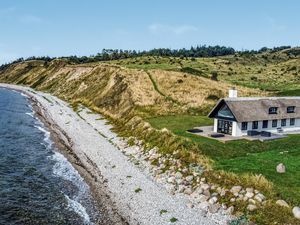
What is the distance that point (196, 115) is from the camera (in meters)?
69.9

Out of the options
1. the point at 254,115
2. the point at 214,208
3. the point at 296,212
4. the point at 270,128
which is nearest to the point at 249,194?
the point at 214,208

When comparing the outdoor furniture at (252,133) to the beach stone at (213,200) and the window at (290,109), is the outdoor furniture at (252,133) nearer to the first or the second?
the window at (290,109)

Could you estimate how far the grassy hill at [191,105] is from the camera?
1326 inches

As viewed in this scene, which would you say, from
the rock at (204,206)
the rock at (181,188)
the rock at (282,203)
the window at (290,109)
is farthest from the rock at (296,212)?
the window at (290,109)

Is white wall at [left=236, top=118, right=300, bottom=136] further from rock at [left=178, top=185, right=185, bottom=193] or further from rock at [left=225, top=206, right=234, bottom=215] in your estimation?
rock at [left=225, top=206, right=234, bottom=215]

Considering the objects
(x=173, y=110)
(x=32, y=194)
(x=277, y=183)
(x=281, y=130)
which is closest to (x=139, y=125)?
(x=173, y=110)

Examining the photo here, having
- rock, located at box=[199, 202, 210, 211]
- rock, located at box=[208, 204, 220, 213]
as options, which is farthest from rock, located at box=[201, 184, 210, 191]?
rock, located at box=[208, 204, 220, 213]

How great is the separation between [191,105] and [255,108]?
883 inches

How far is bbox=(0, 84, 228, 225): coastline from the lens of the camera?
29875 mm

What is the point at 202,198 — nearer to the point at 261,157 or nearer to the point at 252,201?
the point at 252,201

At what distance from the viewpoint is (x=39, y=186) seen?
37.7 m

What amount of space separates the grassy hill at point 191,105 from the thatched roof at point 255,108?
16.8 ft

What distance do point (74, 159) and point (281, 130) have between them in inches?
1236

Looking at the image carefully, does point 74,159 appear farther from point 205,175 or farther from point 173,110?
point 173,110
